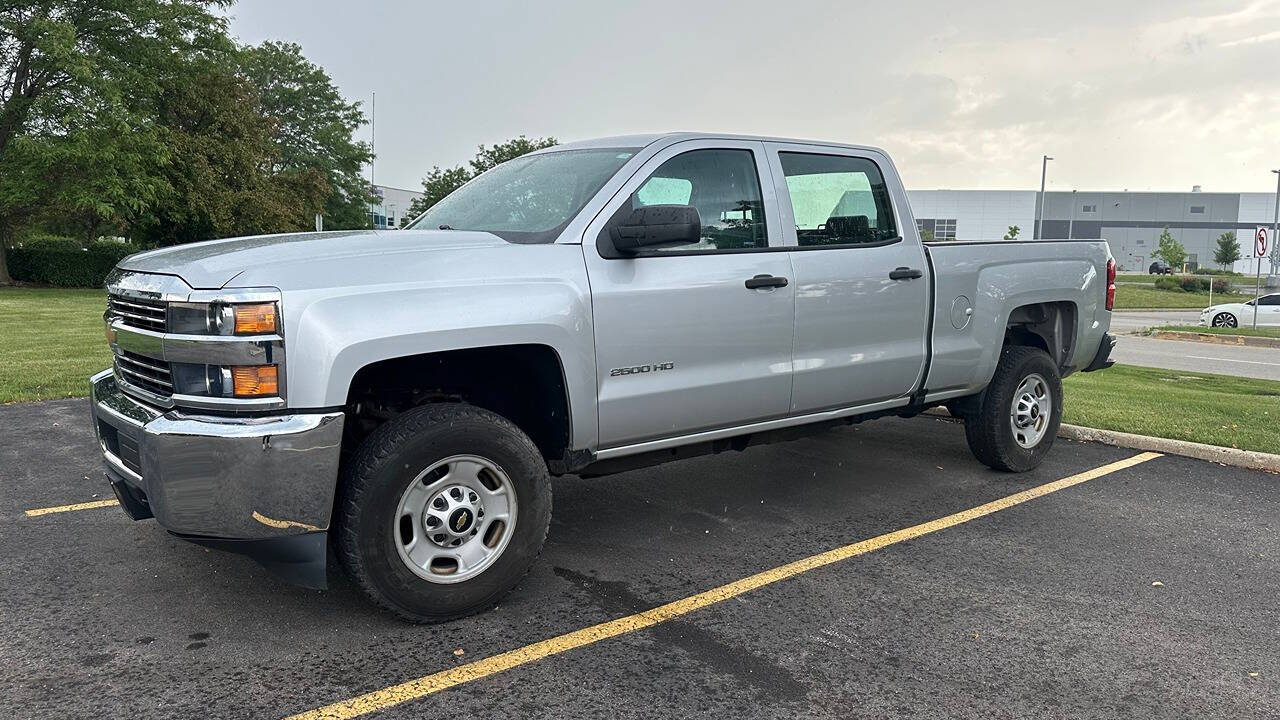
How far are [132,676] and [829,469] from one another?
442 cm

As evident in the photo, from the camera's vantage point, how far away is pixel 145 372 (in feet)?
12.0

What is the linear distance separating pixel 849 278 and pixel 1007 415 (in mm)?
1883

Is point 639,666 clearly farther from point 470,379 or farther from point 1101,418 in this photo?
point 1101,418

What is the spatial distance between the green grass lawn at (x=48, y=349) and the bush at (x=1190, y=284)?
5287 cm

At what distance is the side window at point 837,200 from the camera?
5027 millimetres

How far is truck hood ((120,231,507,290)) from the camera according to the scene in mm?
3395

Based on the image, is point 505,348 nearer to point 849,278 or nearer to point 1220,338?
point 849,278

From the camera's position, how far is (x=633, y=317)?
4.14m

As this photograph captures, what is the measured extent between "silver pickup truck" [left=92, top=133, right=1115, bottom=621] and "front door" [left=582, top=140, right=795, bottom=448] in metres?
0.01

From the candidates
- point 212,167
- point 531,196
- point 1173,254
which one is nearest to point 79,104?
point 212,167

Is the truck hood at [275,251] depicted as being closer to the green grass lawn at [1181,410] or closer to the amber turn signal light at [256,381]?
the amber turn signal light at [256,381]

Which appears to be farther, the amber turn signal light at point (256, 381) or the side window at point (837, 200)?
the side window at point (837, 200)

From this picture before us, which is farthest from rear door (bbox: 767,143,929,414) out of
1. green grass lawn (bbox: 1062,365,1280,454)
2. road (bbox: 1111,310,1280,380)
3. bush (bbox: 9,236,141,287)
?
bush (bbox: 9,236,141,287)

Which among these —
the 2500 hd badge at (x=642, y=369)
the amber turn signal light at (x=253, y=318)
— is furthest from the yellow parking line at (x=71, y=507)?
the 2500 hd badge at (x=642, y=369)
